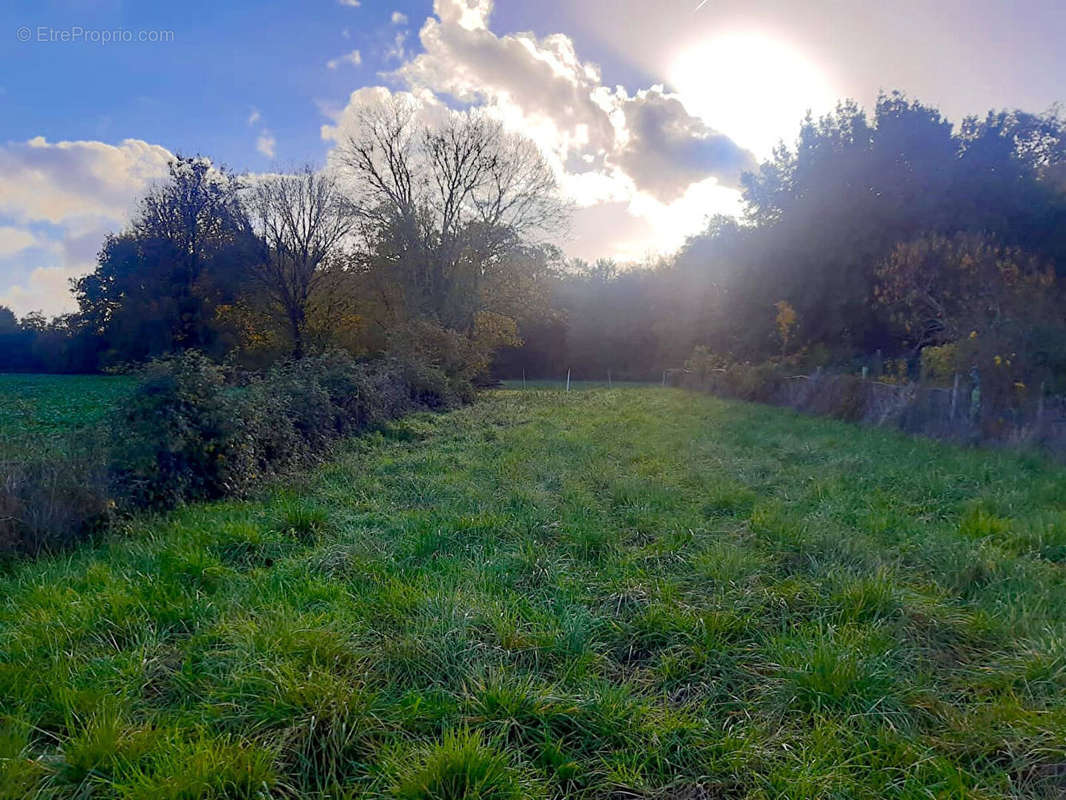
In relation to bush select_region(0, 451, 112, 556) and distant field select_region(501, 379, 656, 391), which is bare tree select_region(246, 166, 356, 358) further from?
bush select_region(0, 451, 112, 556)

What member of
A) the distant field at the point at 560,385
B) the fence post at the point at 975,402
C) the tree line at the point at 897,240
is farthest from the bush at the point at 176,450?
the distant field at the point at 560,385

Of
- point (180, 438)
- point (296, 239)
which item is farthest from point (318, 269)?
point (180, 438)

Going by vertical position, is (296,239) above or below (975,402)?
above

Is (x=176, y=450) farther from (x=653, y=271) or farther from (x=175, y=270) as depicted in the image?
(x=653, y=271)

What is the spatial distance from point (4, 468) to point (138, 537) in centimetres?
110

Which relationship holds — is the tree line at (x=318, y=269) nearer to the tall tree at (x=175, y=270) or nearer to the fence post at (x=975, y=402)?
the tall tree at (x=175, y=270)

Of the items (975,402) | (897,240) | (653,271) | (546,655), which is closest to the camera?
(546,655)

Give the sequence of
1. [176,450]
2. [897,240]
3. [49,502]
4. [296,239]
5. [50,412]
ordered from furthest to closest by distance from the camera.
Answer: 1. [296,239]
2. [897,240]
3. [50,412]
4. [176,450]
5. [49,502]

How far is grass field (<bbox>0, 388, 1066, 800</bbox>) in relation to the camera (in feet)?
6.54

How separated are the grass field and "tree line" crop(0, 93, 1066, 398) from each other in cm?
769

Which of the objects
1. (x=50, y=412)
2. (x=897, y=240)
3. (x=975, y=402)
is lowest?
(x=975, y=402)

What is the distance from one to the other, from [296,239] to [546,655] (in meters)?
31.9

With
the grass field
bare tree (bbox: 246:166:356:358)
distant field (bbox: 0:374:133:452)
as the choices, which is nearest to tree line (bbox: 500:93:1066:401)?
the grass field

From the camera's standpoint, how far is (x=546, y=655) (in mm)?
2746
